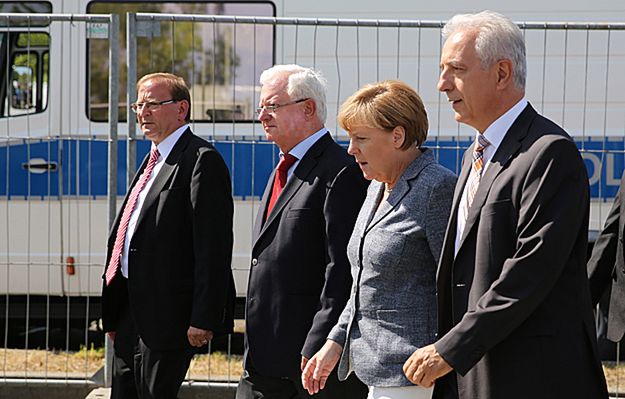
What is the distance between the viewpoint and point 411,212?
352 centimetres

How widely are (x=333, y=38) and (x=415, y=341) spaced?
4333 mm

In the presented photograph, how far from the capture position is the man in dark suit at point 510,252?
117 inches

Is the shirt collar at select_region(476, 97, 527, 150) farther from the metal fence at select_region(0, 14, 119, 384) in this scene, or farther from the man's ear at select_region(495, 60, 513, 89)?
the metal fence at select_region(0, 14, 119, 384)

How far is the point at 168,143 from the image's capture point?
15.9ft

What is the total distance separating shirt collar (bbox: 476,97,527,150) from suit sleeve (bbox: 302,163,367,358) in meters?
0.97

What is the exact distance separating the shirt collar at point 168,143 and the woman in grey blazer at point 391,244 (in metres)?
1.33

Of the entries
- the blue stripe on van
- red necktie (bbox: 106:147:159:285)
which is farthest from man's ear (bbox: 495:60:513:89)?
the blue stripe on van

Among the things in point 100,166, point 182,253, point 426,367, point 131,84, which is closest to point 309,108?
point 182,253

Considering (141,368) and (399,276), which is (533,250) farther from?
(141,368)

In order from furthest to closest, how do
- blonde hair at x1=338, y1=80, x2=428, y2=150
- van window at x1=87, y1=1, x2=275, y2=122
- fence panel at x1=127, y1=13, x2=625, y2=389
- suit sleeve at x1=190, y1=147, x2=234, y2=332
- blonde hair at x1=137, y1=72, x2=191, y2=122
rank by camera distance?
van window at x1=87, y1=1, x2=275, y2=122 → fence panel at x1=127, y1=13, x2=625, y2=389 → blonde hair at x1=137, y1=72, x2=191, y2=122 → suit sleeve at x1=190, y1=147, x2=234, y2=332 → blonde hair at x1=338, y1=80, x2=428, y2=150

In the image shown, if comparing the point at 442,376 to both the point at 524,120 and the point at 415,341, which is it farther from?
the point at 524,120

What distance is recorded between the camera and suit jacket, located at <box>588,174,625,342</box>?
4.38 metres

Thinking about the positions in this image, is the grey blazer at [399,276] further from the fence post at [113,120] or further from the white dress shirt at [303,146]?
the fence post at [113,120]

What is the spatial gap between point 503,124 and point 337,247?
1.03m
